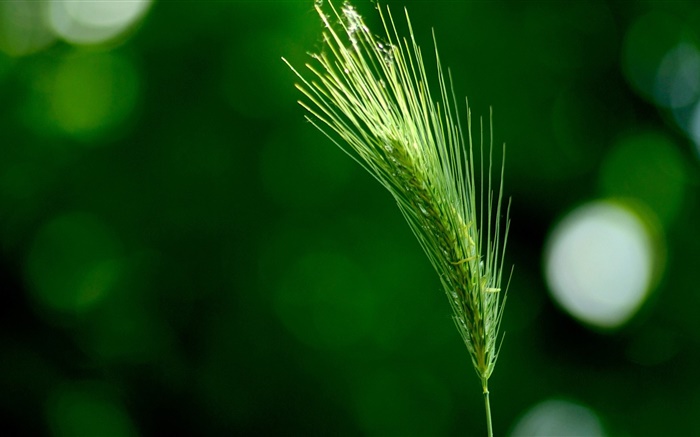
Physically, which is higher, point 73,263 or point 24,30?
point 24,30

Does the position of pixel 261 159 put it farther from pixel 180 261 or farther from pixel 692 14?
pixel 692 14

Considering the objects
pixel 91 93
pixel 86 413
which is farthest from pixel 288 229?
pixel 86 413

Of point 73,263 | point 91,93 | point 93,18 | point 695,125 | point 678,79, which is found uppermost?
point 93,18

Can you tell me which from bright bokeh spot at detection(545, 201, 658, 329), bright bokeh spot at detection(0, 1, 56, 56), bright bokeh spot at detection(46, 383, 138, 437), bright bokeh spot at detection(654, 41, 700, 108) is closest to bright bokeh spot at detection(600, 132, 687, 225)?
bright bokeh spot at detection(545, 201, 658, 329)

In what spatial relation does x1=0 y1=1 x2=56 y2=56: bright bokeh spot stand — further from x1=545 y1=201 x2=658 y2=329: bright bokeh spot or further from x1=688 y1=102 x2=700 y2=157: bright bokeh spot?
x1=688 y1=102 x2=700 y2=157: bright bokeh spot

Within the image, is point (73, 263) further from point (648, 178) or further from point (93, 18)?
point (648, 178)

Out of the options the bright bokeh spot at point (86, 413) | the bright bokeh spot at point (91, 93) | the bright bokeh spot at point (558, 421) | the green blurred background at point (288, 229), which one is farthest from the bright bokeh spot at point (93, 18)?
the bright bokeh spot at point (558, 421)

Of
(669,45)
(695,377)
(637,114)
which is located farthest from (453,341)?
(669,45)
